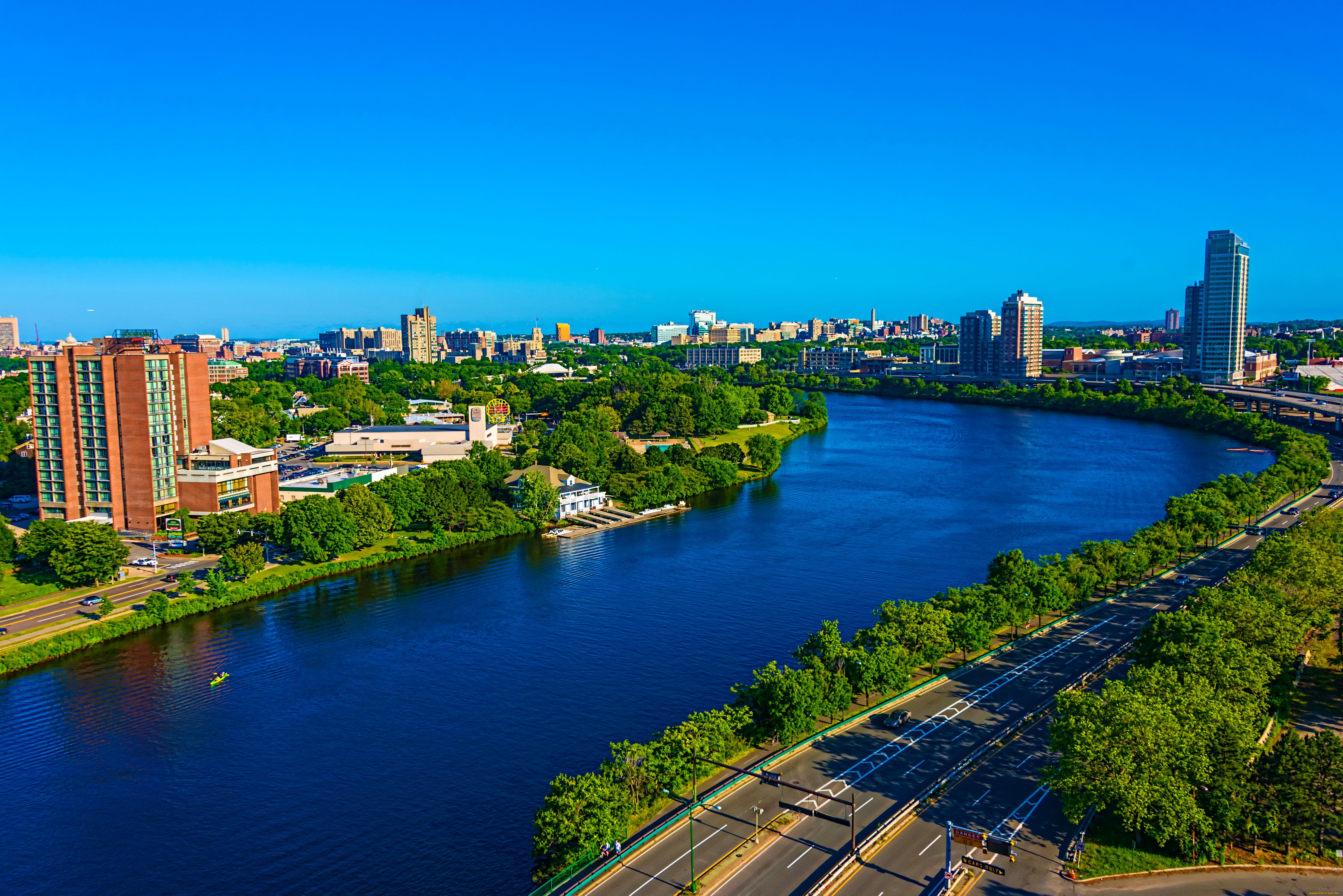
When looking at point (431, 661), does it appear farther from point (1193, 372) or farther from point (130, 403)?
point (1193, 372)

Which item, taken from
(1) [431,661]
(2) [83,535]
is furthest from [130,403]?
(1) [431,661]

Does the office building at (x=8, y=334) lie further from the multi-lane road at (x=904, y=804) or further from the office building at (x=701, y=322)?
the multi-lane road at (x=904, y=804)

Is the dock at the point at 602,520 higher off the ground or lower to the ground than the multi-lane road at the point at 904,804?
higher

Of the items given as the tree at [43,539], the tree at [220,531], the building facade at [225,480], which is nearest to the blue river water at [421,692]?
the tree at [220,531]

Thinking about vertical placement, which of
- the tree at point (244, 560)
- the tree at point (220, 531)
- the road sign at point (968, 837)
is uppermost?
the tree at point (220, 531)

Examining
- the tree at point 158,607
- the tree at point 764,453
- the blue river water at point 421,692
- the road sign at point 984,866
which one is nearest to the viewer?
the road sign at point 984,866
